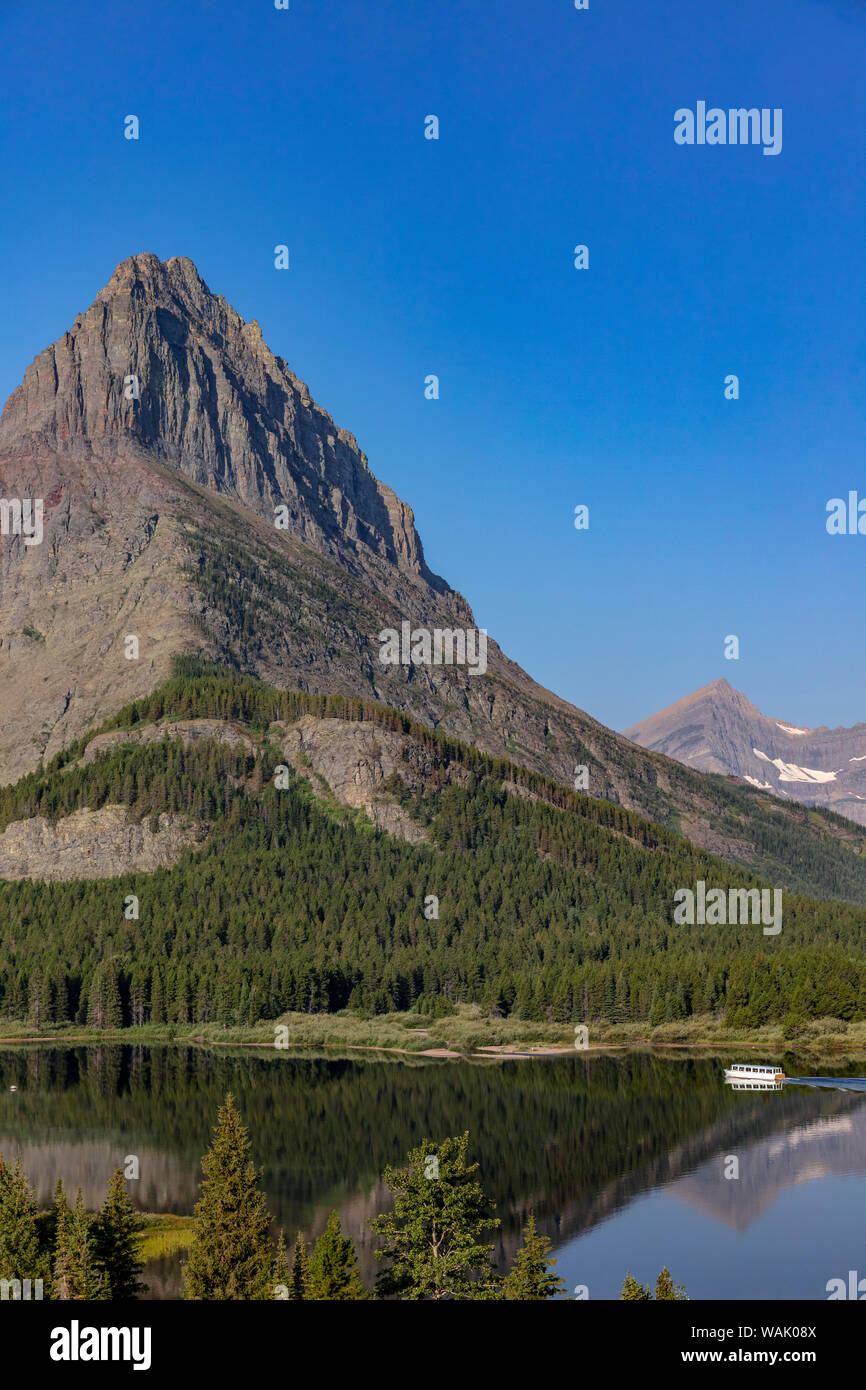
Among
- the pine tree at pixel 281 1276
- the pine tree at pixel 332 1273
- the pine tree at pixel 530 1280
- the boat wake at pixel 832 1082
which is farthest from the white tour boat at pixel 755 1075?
the pine tree at pixel 332 1273

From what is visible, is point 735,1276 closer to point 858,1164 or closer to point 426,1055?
point 858,1164

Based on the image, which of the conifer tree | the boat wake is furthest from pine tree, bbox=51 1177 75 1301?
the boat wake

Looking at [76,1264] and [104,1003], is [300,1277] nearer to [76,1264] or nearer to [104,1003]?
[76,1264]

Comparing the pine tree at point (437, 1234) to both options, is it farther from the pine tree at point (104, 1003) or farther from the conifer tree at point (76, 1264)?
the pine tree at point (104, 1003)

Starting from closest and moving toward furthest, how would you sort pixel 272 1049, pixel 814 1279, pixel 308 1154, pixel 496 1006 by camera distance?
pixel 814 1279 → pixel 308 1154 → pixel 272 1049 → pixel 496 1006

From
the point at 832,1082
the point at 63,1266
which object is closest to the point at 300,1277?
the point at 63,1266
